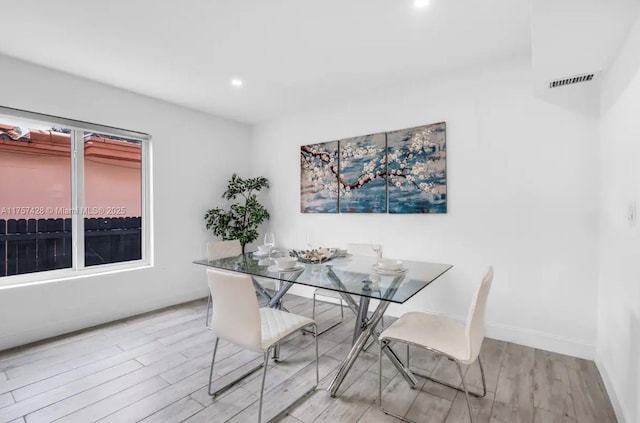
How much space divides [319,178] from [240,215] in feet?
4.35

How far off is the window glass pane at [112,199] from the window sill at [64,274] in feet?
0.25

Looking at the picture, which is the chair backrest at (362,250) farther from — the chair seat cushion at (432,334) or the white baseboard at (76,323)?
the white baseboard at (76,323)

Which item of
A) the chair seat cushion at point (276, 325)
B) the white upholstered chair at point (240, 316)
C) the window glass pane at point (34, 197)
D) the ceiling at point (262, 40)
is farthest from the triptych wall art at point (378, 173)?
the window glass pane at point (34, 197)

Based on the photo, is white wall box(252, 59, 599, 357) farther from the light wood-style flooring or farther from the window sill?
the window sill

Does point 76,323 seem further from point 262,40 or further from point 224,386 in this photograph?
point 262,40

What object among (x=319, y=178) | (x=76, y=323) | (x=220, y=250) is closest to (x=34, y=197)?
(x=76, y=323)

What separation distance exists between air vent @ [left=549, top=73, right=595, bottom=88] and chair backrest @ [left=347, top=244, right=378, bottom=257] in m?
2.03

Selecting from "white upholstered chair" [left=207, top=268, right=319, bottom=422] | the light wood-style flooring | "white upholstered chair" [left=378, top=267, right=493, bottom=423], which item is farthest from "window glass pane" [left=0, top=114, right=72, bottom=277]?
"white upholstered chair" [left=378, top=267, right=493, bottom=423]

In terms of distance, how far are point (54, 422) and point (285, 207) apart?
3.15m

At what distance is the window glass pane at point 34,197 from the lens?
109 inches

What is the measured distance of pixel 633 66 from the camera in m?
1.65

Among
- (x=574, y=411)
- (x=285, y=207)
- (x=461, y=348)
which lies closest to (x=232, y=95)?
(x=285, y=207)

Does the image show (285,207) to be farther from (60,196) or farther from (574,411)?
(574,411)

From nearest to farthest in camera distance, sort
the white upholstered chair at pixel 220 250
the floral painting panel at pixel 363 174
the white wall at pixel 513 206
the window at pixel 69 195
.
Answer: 1. the white wall at pixel 513 206
2. the window at pixel 69 195
3. the white upholstered chair at pixel 220 250
4. the floral painting panel at pixel 363 174
